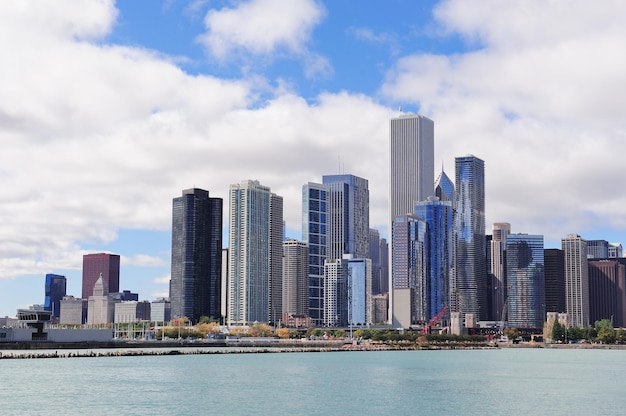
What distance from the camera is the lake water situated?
9344 cm

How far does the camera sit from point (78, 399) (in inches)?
3967

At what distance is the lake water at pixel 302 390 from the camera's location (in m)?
93.4

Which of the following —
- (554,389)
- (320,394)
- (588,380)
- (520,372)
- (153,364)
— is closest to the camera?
(320,394)

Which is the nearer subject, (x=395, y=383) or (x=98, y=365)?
(x=395, y=383)

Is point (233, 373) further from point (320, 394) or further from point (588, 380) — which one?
point (588, 380)

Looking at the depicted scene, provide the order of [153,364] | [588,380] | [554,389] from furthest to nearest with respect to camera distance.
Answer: [153,364], [588,380], [554,389]

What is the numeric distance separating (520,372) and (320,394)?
6324 cm

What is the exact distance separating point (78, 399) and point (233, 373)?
1965 inches

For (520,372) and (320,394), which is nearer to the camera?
(320,394)

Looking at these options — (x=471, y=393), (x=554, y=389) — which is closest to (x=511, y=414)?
(x=471, y=393)

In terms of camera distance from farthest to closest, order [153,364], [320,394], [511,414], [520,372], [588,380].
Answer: [153,364] < [520,372] < [588,380] < [320,394] < [511,414]

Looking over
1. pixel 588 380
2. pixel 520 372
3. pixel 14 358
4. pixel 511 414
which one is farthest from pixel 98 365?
pixel 511 414

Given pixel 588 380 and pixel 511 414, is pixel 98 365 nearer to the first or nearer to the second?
pixel 588 380

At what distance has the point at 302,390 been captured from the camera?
115312mm
